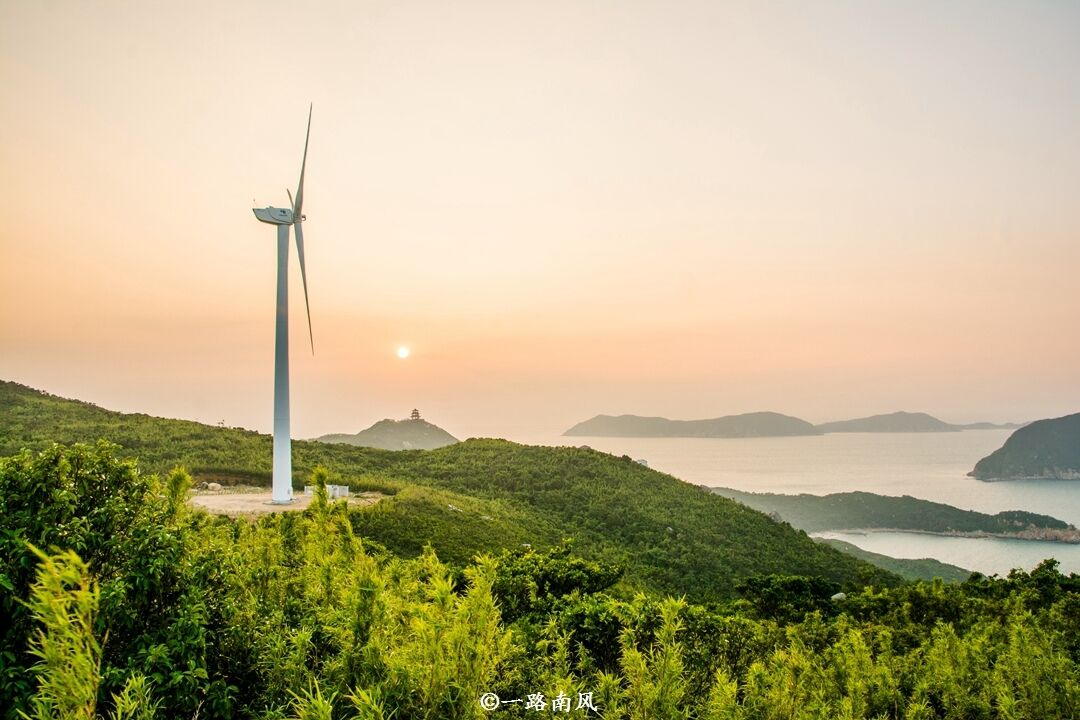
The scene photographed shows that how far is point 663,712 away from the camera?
4.55 m

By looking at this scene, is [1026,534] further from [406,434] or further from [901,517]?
[406,434]

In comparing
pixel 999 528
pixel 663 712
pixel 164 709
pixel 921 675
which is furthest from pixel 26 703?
pixel 999 528

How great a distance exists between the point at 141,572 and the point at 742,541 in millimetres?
30519

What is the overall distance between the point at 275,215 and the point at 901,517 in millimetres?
71004

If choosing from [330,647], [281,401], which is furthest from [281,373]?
[330,647]

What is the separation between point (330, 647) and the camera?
5.45 m

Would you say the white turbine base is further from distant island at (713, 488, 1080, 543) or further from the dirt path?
distant island at (713, 488, 1080, 543)

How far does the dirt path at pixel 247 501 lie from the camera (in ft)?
70.1

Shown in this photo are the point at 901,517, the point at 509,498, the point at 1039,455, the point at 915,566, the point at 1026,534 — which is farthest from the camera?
the point at 1039,455

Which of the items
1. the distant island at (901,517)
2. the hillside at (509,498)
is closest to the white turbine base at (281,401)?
the hillside at (509,498)

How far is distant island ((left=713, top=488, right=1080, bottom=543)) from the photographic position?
60281mm

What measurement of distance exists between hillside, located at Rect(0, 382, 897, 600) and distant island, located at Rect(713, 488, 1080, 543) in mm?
27015

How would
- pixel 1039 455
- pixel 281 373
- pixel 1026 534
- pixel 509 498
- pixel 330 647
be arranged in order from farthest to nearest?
pixel 1039 455 → pixel 1026 534 → pixel 509 498 → pixel 281 373 → pixel 330 647

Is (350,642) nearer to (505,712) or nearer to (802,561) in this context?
(505,712)
